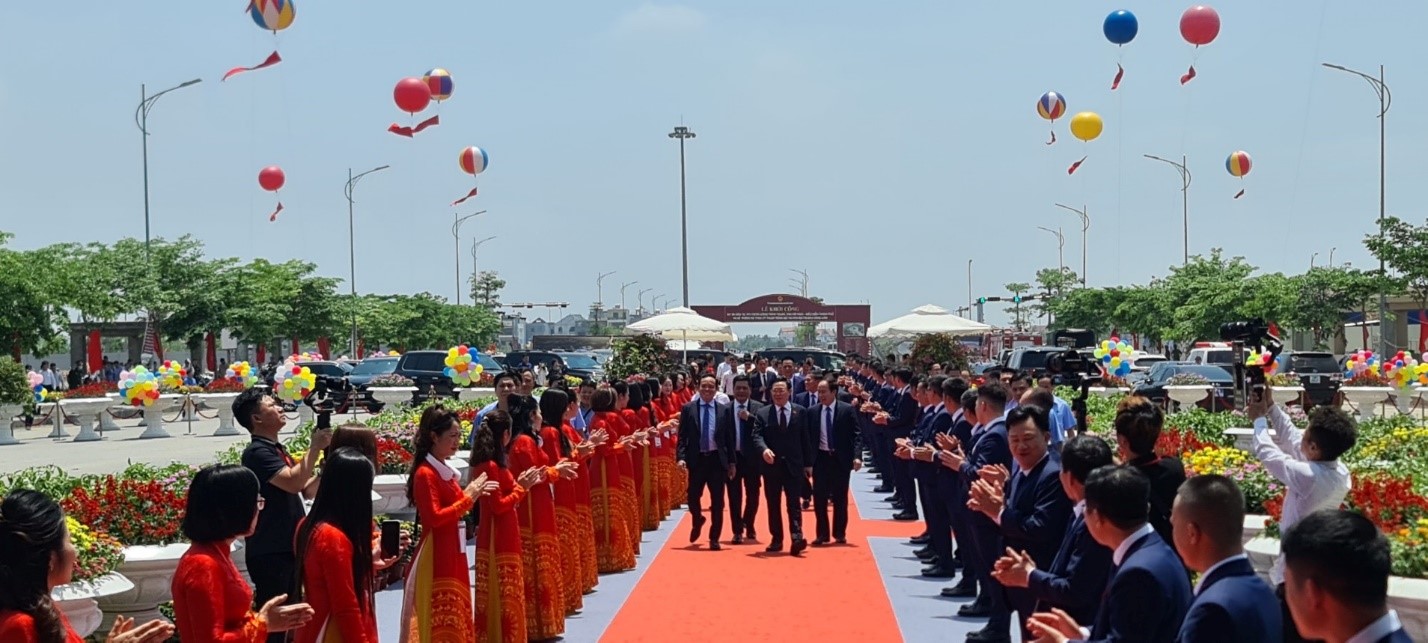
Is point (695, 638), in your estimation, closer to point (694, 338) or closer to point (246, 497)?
point (246, 497)

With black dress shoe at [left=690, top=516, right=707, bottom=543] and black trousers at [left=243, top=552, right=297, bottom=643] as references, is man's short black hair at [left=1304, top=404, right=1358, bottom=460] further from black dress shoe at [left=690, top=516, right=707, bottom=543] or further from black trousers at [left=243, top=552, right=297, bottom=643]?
black dress shoe at [left=690, top=516, right=707, bottom=543]

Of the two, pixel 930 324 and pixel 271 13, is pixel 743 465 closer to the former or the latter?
pixel 271 13

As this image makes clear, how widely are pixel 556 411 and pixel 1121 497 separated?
232 inches

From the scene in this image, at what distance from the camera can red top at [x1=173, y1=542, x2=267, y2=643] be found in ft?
15.3

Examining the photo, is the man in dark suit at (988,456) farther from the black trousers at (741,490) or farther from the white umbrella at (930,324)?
the white umbrella at (930,324)

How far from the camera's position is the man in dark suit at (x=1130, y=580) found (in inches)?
176

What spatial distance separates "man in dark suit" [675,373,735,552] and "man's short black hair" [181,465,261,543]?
9.13m

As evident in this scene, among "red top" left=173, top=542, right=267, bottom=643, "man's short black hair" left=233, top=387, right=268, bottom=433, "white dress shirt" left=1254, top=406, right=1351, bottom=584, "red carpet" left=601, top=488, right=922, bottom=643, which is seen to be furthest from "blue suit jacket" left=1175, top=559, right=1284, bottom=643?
"red carpet" left=601, top=488, right=922, bottom=643

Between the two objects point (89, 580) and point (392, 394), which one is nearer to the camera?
point (89, 580)

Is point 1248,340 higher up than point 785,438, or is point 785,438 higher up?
point 1248,340

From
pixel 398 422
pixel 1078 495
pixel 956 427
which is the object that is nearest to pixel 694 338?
pixel 398 422

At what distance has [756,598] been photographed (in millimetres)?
11195

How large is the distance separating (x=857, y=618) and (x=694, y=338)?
28.3m


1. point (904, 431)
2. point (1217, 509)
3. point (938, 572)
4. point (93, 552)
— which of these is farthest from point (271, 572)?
point (904, 431)
